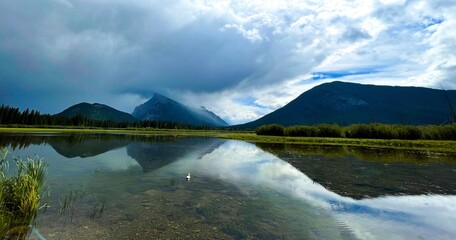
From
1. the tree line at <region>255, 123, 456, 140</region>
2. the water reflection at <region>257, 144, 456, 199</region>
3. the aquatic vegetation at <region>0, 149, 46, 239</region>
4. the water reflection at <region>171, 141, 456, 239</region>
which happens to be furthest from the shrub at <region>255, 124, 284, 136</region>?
the aquatic vegetation at <region>0, 149, 46, 239</region>

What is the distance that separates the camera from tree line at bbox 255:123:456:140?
75375 millimetres

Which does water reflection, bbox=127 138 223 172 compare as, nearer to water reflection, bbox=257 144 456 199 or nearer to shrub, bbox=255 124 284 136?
water reflection, bbox=257 144 456 199

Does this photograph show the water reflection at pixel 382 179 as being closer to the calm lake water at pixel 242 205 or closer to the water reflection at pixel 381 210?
the calm lake water at pixel 242 205

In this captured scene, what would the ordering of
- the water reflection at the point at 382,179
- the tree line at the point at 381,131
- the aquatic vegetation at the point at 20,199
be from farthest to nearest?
the tree line at the point at 381,131, the water reflection at the point at 382,179, the aquatic vegetation at the point at 20,199

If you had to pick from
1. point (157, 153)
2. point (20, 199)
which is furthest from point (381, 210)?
point (157, 153)

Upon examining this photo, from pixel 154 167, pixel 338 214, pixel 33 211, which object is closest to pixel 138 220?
pixel 33 211

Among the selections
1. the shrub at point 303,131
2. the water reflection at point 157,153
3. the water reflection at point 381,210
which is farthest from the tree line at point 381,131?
the water reflection at point 381,210

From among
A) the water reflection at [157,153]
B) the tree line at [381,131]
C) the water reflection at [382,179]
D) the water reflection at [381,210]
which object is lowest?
the water reflection at [381,210]

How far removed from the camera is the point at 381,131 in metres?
85.5

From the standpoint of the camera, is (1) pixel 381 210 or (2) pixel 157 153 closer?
(1) pixel 381 210

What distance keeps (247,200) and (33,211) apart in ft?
34.9

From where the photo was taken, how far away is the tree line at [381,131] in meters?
75.4

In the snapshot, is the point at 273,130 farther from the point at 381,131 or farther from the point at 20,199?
the point at 20,199

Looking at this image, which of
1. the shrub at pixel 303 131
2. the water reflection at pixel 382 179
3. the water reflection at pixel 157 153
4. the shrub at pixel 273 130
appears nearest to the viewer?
the water reflection at pixel 382 179
